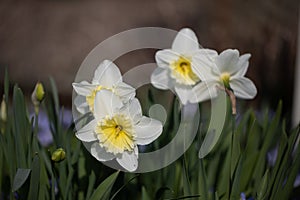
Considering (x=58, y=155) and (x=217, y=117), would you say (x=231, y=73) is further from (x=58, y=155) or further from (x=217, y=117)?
(x=58, y=155)

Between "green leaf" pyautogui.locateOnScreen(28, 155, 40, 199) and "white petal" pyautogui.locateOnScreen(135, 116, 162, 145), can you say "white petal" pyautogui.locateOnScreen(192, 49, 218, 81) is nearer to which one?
"white petal" pyautogui.locateOnScreen(135, 116, 162, 145)

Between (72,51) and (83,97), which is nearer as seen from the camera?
(83,97)

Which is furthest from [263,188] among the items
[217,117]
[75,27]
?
[75,27]

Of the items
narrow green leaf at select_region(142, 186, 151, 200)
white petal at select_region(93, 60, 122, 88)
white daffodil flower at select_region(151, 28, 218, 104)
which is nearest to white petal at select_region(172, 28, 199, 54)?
white daffodil flower at select_region(151, 28, 218, 104)

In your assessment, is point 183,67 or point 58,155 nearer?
point 58,155

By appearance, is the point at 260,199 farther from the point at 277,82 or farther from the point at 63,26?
the point at 63,26

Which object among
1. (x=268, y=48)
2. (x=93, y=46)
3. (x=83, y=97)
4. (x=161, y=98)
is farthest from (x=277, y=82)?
(x=83, y=97)
